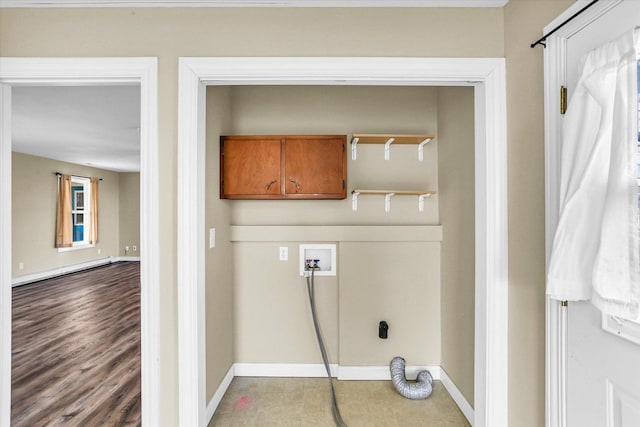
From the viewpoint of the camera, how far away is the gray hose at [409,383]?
2406mm

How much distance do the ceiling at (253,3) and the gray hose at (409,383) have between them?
2.35 m

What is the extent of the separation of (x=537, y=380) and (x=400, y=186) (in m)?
1.62

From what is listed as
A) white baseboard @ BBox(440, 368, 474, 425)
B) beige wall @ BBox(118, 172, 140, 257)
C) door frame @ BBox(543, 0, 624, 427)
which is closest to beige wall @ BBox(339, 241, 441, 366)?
white baseboard @ BBox(440, 368, 474, 425)

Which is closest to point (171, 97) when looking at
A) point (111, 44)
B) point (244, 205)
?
point (111, 44)

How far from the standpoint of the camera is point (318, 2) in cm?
164

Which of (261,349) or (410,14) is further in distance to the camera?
(261,349)

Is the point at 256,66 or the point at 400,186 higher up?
the point at 256,66

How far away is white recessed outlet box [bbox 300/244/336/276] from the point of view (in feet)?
8.94

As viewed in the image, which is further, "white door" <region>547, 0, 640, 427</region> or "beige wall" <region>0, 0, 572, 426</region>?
"beige wall" <region>0, 0, 572, 426</region>

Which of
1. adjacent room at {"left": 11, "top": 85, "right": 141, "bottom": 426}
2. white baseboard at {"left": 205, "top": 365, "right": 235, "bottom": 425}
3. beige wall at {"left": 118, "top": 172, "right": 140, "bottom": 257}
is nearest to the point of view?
white baseboard at {"left": 205, "top": 365, "right": 235, "bottom": 425}

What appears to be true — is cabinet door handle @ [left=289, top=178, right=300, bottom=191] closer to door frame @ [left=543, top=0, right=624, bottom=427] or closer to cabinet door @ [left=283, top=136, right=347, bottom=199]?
cabinet door @ [left=283, top=136, right=347, bottom=199]

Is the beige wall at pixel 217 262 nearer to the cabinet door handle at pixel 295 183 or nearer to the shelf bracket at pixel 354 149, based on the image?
the cabinet door handle at pixel 295 183

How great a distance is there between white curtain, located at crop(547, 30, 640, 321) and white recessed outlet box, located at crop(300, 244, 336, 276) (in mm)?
1704

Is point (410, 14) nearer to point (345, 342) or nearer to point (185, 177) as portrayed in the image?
point (185, 177)
